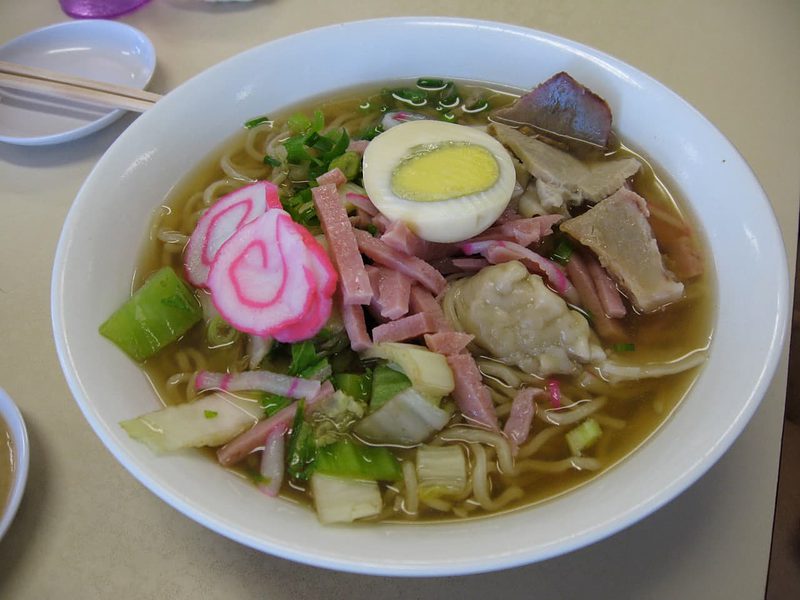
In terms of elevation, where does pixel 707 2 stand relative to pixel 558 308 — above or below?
above

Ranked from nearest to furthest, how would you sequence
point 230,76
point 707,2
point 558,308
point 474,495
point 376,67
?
point 474,495 → point 558,308 → point 230,76 → point 376,67 → point 707,2

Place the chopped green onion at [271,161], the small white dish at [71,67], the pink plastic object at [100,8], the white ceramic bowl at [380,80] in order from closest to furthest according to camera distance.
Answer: the white ceramic bowl at [380,80] < the chopped green onion at [271,161] < the small white dish at [71,67] < the pink plastic object at [100,8]

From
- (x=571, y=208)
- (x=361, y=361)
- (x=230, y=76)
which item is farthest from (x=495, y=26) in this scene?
(x=361, y=361)

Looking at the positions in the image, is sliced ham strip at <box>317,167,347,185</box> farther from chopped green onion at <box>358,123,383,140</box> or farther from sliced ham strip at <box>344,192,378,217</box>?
chopped green onion at <box>358,123,383,140</box>

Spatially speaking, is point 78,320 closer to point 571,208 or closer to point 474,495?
point 474,495

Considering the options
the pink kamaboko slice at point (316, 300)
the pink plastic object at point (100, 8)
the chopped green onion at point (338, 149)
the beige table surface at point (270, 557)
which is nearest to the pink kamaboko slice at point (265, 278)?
the pink kamaboko slice at point (316, 300)

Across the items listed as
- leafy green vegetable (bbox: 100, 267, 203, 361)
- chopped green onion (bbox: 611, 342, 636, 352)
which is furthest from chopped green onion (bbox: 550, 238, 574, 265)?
leafy green vegetable (bbox: 100, 267, 203, 361)

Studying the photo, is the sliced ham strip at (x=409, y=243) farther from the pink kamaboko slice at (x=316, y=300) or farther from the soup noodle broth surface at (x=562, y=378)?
the soup noodle broth surface at (x=562, y=378)
